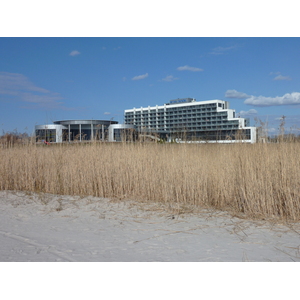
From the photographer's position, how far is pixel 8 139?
7.56m

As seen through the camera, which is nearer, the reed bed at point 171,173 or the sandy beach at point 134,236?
the sandy beach at point 134,236

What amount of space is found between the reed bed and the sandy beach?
47 centimetres

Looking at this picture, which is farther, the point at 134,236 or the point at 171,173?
the point at 171,173

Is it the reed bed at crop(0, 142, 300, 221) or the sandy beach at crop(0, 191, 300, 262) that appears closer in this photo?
the sandy beach at crop(0, 191, 300, 262)

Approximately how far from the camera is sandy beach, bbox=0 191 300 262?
8.41 feet

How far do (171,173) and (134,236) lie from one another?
1.88 meters

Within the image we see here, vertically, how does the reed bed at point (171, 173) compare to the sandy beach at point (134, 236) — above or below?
above

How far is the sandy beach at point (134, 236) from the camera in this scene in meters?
2.56

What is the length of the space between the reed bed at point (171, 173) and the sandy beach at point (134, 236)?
0.47 metres

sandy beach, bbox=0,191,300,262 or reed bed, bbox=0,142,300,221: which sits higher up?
reed bed, bbox=0,142,300,221

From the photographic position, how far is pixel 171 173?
4.83 meters

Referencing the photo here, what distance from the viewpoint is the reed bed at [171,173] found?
3984 millimetres

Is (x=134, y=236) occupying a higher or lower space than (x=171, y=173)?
lower

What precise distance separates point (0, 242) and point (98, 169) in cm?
267
